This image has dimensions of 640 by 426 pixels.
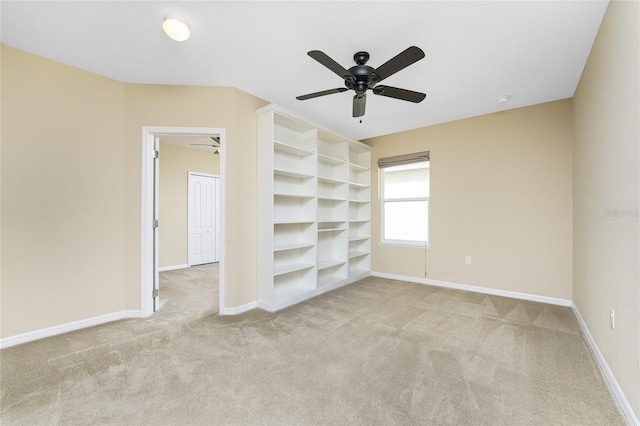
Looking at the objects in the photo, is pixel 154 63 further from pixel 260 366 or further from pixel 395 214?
pixel 395 214

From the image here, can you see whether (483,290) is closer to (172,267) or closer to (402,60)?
(402,60)

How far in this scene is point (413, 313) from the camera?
3.08 meters

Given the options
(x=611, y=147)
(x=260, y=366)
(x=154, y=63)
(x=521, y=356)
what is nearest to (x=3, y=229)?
(x=154, y=63)

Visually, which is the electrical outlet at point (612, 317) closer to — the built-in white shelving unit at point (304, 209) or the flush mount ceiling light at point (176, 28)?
the built-in white shelving unit at point (304, 209)

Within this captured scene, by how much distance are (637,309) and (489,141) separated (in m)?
2.95

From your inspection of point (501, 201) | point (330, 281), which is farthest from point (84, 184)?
point (501, 201)

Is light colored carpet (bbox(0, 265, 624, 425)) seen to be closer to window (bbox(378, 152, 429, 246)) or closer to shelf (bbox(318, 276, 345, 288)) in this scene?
shelf (bbox(318, 276, 345, 288))

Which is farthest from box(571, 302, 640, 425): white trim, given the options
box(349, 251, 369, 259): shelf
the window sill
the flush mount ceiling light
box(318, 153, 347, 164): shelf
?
the flush mount ceiling light

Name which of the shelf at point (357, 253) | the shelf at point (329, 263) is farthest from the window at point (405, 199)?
the shelf at point (329, 263)

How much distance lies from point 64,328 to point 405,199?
4638mm

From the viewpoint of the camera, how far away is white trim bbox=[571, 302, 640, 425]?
58.1 inches

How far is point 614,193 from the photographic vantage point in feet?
5.90

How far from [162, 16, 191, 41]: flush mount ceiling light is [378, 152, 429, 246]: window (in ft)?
11.7

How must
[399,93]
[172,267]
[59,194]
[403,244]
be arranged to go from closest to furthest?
[399,93]
[59,194]
[403,244]
[172,267]
